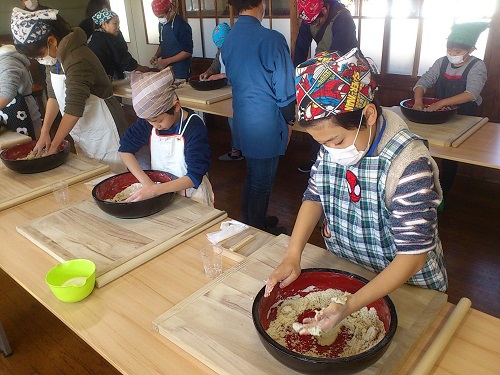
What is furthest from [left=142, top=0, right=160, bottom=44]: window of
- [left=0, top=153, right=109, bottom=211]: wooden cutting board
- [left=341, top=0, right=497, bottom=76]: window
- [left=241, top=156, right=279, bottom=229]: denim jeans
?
[left=0, top=153, right=109, bottom=211]: wooden cutting board

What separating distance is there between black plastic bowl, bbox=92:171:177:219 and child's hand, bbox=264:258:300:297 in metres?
0.62

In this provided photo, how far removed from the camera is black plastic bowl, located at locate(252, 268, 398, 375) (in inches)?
31.3

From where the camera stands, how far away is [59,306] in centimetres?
113

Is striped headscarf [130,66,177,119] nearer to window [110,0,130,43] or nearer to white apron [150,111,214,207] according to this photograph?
white apron [150,111,214,207]

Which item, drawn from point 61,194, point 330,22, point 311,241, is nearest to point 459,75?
point 330,22

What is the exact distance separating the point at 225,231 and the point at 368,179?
55 centimetres

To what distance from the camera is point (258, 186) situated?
2484mm

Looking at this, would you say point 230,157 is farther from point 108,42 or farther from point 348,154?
point 348,154

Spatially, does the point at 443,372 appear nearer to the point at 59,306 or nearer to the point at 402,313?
the point at 402,313

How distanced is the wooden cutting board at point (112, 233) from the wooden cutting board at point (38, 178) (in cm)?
27

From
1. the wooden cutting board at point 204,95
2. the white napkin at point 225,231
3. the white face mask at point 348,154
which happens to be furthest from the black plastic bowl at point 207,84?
the white face mask at point 348,154

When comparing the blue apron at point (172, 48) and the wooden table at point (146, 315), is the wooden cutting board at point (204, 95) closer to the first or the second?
the blue apron at point (172, 48)

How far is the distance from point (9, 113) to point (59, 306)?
2117 millimetres

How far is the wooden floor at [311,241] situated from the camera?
6.45 feet
